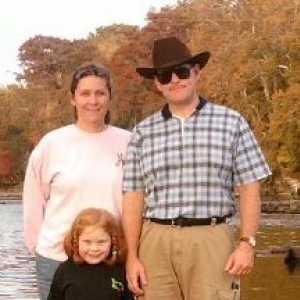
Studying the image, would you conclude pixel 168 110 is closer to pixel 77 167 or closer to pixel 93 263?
pixel 77 167

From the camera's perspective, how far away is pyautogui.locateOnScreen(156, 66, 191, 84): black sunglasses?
4316 millimetres

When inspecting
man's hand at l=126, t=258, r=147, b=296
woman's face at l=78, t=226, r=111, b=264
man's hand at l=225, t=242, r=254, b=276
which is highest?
woman's face at l=78, t=226, r=111, b=264

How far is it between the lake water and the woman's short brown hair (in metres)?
8.46

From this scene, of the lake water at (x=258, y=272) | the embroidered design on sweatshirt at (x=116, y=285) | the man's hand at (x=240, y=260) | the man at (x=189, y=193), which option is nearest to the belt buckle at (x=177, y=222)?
the man at (x=189, y=193)

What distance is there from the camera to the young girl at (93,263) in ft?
14.3

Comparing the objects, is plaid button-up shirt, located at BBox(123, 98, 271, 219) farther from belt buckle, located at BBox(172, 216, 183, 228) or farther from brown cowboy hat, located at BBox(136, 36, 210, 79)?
brown cowboy hat, located at BBox(136, 36, 210, 79)

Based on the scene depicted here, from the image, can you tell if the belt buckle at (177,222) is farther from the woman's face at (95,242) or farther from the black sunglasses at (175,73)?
the black sunglasses at (175,73)

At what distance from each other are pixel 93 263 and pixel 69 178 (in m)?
0.38

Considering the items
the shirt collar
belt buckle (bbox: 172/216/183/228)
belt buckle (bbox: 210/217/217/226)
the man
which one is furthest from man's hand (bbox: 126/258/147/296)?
the shirt collar

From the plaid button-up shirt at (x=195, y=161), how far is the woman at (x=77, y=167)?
191 mm

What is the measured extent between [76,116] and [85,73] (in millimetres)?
222

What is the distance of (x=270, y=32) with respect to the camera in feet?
121

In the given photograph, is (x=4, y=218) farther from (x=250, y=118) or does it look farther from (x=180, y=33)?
(x=180, y=33)

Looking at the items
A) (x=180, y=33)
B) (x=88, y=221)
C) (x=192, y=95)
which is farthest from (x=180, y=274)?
(x=180, y=33)
